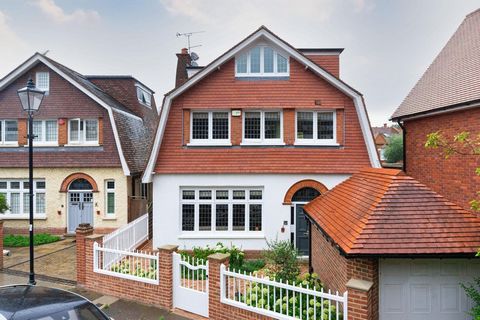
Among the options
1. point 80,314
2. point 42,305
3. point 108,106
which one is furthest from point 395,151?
point 42,305

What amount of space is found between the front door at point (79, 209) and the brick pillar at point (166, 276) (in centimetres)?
1022

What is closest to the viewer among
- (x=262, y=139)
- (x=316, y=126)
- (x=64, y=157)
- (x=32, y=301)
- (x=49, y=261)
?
(x=32, y=301)

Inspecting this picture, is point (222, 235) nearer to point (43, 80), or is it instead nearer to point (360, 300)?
point (360, 300)

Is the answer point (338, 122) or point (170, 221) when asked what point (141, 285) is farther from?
point (338, 122)

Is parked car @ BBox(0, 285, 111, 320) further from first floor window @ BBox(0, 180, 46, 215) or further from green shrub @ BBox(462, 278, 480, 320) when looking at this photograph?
first floor window @ BBox(0, 180, 46, 215)

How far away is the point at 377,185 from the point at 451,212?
61.7 inches

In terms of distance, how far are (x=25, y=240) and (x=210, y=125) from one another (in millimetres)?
10440

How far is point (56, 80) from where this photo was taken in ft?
55.3

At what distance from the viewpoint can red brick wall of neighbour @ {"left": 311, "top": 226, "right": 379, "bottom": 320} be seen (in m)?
5.50

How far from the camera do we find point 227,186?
12.8 m

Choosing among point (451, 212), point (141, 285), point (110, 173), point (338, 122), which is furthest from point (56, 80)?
point (451, 212)

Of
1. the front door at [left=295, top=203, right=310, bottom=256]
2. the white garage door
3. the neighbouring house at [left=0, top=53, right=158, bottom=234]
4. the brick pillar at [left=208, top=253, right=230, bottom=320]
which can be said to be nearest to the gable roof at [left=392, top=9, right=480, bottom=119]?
the white garage door

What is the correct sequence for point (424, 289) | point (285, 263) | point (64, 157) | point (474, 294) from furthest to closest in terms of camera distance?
1. point (64, 157)
2. point (285, 263)
3. point (424, 289)
4. point (474, 294)

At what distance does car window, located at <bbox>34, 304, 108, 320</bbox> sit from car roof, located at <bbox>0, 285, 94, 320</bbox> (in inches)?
3.0
